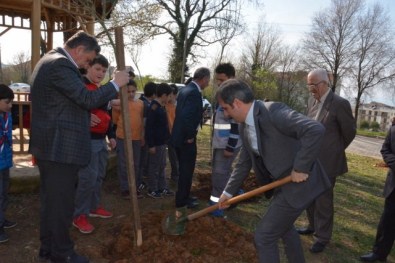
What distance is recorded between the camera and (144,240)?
362cm

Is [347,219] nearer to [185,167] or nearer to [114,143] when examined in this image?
[185,167]

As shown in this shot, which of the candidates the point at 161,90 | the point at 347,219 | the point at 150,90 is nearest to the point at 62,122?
the point at 161,90

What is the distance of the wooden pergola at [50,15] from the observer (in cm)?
696

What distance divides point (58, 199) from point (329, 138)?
2.81 meters

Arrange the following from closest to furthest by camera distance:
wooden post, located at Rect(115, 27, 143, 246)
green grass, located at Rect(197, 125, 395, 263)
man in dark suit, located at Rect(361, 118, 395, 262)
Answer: wooden post, located at Rect(115, 27, 143, 246) < man in dark suit, located at Rect(361, 118, 395, 262) < green grass, located at Rect(197, 125, 395, 263)

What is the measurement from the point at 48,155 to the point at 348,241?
142 inches

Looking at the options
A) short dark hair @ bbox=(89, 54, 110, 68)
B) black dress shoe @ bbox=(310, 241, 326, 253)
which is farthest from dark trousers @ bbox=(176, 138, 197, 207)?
black dress shoe @ bbox=(310, 241, 326, 253)

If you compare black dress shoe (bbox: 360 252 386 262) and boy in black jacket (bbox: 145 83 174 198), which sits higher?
boy in black jacket (bbox: 145 83 174 198)

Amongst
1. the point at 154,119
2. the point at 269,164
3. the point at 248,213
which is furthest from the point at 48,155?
the point at 248,213

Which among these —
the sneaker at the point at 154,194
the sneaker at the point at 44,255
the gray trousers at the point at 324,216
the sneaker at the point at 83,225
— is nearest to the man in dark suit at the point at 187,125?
the sneaker at the point at 154,194

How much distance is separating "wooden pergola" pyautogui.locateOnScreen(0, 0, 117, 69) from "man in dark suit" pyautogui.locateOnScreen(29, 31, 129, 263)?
4.61 metres

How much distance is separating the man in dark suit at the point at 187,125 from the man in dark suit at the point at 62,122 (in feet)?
5.03

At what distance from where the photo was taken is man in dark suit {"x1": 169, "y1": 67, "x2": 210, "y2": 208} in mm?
4453

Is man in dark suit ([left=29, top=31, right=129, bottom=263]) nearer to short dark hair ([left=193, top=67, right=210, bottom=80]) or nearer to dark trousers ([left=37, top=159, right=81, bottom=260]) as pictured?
dark trousers ([left=37, top=159, right=81, bottom=260])
